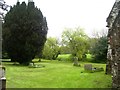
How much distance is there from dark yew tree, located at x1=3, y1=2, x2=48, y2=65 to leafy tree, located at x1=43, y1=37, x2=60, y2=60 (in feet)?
54.6

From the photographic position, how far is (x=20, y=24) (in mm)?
38188

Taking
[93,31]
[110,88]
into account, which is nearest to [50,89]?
[110,88]

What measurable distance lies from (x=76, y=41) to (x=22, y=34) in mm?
17441

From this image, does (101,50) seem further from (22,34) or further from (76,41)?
(22,34)

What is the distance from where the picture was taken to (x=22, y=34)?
3834 cm

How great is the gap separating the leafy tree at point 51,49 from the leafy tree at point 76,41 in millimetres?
2987

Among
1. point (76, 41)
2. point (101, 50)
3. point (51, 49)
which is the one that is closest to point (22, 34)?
point (101, 50)

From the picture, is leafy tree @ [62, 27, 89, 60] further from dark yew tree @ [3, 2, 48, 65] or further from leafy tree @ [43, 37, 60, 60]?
dark yew tree @ [3, 2, 48, 65]

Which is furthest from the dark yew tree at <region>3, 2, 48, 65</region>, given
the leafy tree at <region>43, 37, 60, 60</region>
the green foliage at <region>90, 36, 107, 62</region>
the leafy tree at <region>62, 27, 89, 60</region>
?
the leafy tree at <region>43, 37, 60, 60</region>

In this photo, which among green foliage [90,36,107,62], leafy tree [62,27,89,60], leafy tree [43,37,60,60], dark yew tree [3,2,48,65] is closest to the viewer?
dark yew tree [3,2,48,65]

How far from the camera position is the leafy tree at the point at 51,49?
56.2m

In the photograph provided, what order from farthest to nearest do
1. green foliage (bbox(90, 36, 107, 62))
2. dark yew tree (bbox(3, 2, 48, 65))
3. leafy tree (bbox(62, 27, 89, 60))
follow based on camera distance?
1. leafy tree (bbox(62, 27, 89, 60))
2. green foliage (bbox(90, 36, 107, 62))
3. dark yew tree (bbox(3, 2, 48, 65))

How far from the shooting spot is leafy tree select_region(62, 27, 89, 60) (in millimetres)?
52969

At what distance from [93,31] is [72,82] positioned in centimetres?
5799
